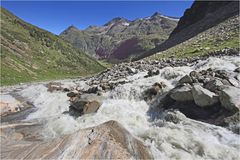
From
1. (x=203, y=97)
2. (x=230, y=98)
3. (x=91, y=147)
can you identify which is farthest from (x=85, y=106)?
(x=230, y=98)

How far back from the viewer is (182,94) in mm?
14922

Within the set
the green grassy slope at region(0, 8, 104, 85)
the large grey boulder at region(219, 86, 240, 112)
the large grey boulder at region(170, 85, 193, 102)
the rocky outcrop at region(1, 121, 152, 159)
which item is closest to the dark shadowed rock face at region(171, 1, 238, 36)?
the green grassy slope at region(0, 8, 104, 85)

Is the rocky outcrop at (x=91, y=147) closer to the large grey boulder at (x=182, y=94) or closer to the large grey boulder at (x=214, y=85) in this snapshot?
the large grey boulder at (x=182, y=94)

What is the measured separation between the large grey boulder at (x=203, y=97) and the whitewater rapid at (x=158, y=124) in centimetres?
136

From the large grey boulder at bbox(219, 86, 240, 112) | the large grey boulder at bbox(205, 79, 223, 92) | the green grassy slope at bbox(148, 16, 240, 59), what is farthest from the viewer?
the green grassy slope at bbox(148, 16, 240, 59)

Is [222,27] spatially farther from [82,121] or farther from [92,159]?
[92,159]

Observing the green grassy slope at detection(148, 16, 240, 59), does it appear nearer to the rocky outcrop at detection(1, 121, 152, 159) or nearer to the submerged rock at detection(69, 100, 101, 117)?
the submerged rock at detection(69, 100, 101, 117)

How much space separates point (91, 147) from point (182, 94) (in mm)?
7395

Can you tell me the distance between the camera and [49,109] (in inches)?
853

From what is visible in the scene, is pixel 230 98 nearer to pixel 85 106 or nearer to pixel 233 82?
pixel 233 82

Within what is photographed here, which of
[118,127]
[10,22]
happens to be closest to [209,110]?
[118,127]

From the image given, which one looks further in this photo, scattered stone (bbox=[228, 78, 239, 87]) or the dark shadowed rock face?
the dark shadowed rock face

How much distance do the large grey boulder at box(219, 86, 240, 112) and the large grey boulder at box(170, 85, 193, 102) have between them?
2040 mm

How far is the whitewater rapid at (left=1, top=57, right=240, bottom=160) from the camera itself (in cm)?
1041
